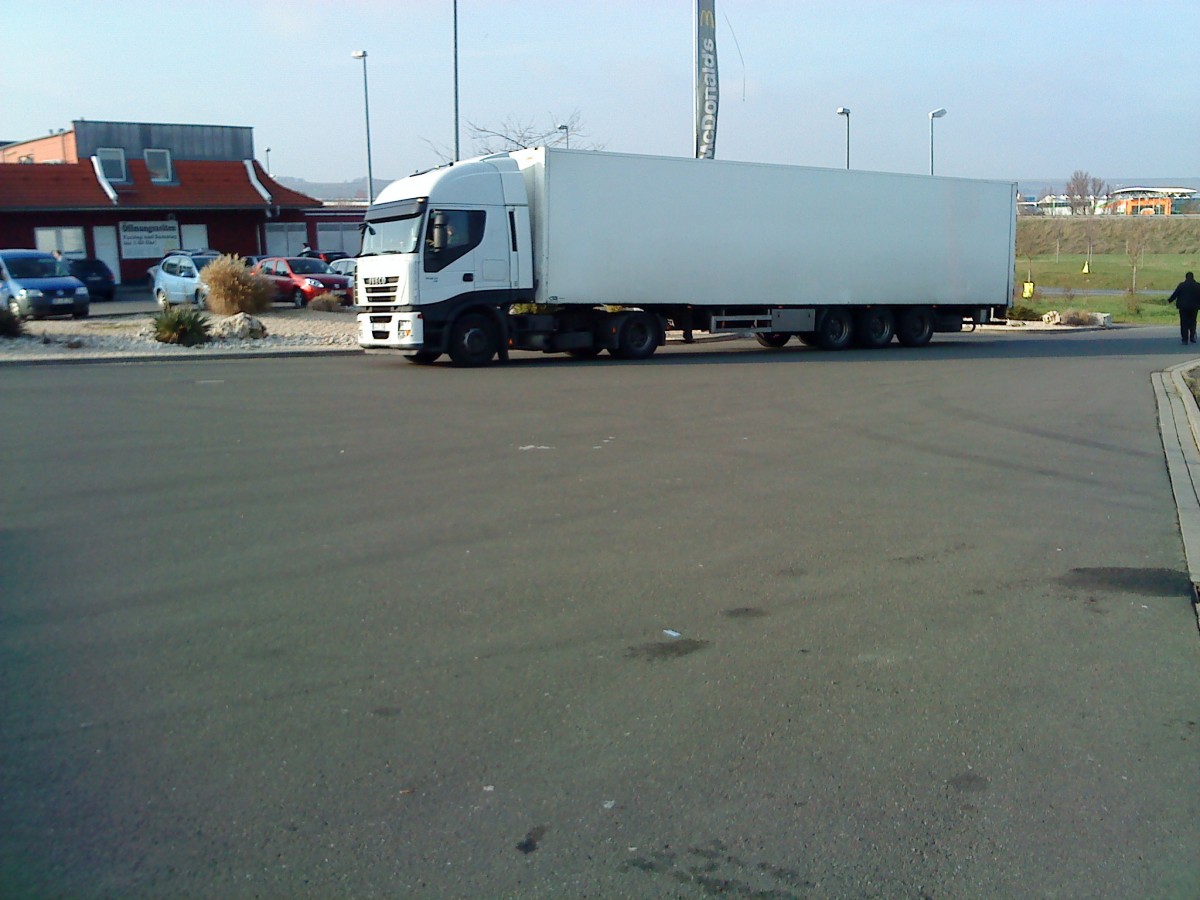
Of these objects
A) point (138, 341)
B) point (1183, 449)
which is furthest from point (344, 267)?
point (1183, 449)

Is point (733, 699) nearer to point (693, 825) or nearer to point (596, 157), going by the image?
point (693, 825)

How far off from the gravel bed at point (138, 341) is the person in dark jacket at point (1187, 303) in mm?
20498

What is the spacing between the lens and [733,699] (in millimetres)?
5535

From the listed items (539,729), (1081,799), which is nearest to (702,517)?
(539,729)

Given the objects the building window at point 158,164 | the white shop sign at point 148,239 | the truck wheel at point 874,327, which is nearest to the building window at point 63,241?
the white shop sign at point 148,239

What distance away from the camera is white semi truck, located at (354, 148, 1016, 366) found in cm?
2202

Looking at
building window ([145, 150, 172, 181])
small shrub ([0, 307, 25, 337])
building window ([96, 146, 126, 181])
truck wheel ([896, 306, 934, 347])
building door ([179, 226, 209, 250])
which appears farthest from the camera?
building window ([145, 150, 172, 181])

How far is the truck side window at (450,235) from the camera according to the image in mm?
21672

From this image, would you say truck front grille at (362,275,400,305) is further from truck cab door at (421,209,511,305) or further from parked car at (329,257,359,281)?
parked car at (329,257,359,281)

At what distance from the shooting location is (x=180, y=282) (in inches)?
1314

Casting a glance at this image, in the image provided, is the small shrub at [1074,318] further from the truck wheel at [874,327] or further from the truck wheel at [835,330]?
the truck wheel at [835,330]

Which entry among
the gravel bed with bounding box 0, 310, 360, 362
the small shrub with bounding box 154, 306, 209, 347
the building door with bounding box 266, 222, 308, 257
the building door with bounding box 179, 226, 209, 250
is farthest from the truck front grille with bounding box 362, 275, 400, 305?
the building door with bounding box 266, 222, 308, 257

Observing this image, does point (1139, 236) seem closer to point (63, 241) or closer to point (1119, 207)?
point (1119, 207)

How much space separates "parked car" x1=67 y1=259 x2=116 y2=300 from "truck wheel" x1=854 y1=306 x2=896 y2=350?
27459 millimetres
